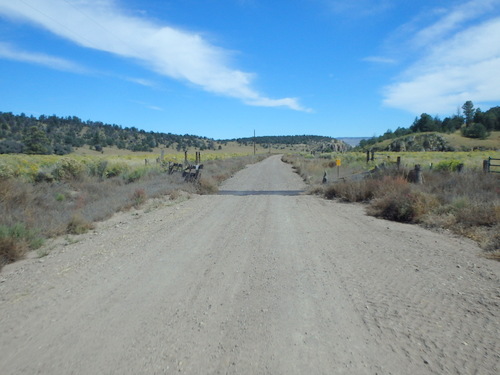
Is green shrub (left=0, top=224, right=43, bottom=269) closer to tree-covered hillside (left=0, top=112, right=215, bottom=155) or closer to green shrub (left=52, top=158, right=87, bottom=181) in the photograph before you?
green shrub (left=52, top=158, right=87, bottom=181)

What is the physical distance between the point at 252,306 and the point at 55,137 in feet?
304

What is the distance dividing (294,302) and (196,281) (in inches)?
68.7

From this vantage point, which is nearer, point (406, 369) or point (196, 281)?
point (406, 369)

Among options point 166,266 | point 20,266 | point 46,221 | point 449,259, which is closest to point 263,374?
point 166,266

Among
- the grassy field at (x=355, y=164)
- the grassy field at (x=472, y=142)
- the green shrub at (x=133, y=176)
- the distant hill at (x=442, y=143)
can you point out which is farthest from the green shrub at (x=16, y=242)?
the distant hill at (x=442, y=143)

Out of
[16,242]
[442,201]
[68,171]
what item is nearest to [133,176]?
[68,171]

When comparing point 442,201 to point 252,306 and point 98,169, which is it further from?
point 98,169

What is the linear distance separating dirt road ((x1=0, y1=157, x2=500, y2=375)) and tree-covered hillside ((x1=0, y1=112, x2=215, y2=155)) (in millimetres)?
61356

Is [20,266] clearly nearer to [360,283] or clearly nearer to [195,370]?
[195,370]

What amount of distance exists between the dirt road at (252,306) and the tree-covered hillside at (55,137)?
201ft

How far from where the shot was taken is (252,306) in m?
4.97

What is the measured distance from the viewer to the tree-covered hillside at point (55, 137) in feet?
200

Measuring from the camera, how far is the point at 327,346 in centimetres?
392

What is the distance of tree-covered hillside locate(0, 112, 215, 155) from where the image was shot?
61.1 m
